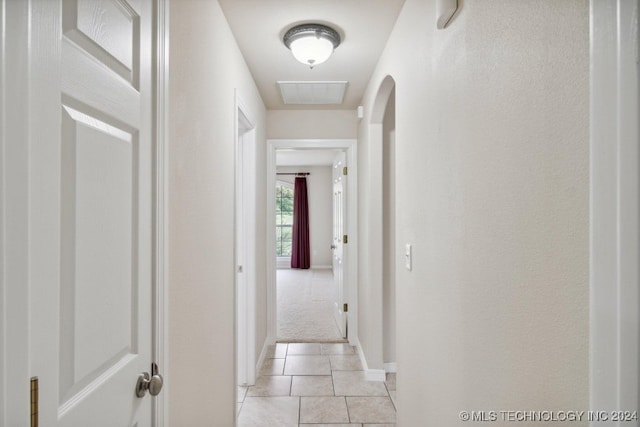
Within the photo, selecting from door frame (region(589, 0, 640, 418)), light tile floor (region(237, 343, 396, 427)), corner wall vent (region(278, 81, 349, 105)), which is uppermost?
corner wall vent (region(278, 81, 349, 105))

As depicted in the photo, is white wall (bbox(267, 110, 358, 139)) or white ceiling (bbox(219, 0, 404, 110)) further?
white wall (bbox(267, 110, 358, 139))

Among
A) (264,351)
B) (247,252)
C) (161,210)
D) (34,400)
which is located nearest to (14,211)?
(34,400)

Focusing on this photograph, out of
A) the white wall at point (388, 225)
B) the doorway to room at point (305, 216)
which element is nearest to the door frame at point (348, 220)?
the white wall at point (388, 225)

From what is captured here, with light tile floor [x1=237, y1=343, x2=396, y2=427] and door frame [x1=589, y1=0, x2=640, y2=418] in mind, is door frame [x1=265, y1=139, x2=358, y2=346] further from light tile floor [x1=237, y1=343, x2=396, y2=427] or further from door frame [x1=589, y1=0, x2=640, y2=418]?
door frame [x1=589, y1=0, x2=640, y2=418]

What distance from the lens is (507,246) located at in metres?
0.95

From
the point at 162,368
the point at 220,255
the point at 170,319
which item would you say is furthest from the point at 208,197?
the point at 162,368

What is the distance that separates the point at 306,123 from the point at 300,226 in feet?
19.1

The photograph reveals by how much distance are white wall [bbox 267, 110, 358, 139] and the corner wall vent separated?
25cm

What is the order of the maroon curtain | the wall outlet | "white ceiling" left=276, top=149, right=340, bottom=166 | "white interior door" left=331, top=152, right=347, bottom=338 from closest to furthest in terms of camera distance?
the wall outlet, "white interior door" left=331, top=152, right=347, bottom=338, "white ceiling" left=276, top=149, right=340, bottom=166, the maroon curtain

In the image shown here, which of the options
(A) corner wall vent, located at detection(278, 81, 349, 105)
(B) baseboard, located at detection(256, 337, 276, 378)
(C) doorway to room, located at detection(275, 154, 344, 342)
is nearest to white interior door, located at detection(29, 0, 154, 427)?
(A) corner wall vent, located at detection(278, 81, 349, 105)

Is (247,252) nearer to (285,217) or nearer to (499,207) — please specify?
(499,207)

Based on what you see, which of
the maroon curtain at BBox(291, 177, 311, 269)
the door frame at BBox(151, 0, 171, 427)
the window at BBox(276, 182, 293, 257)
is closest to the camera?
the door frame at BBox(151, 0, 171, 427)

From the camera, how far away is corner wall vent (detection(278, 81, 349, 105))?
3148 millimetres

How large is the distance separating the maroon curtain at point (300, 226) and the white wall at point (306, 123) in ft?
18.4
